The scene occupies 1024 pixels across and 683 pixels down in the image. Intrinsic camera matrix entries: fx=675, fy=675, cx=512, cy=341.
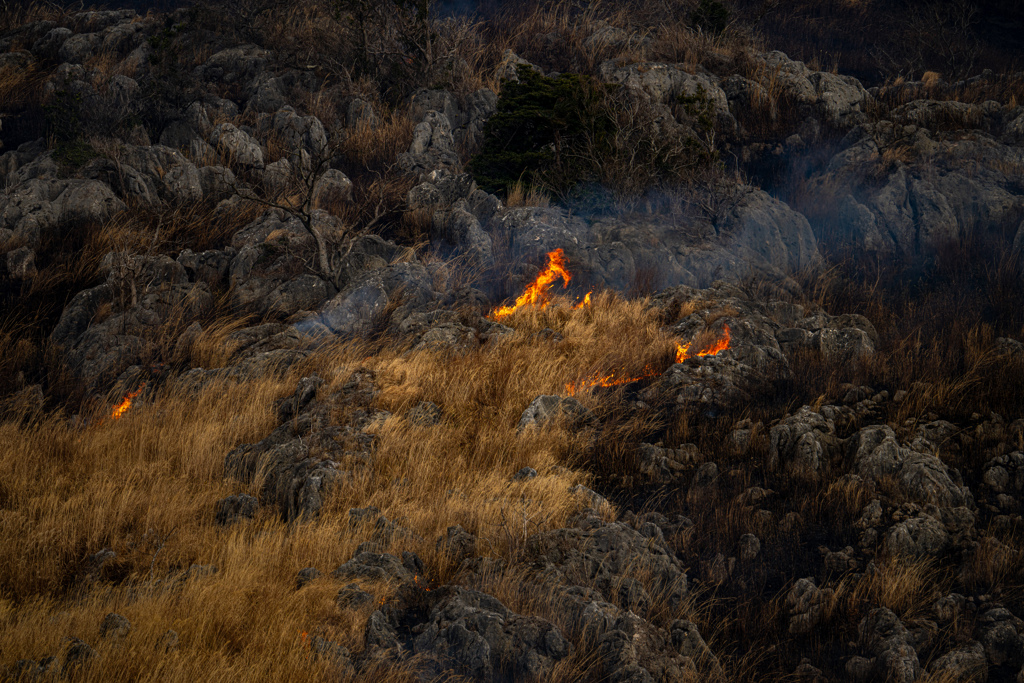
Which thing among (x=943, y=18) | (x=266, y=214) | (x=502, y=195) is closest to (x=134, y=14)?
(x=266, y=214)

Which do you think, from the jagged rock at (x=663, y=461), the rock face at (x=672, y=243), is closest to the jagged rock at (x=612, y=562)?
the jagged rock at (x=663, y=461)

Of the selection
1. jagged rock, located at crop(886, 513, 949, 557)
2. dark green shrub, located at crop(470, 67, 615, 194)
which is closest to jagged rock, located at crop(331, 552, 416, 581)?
jagged rock, located at crop(886, 513, 949, 557)

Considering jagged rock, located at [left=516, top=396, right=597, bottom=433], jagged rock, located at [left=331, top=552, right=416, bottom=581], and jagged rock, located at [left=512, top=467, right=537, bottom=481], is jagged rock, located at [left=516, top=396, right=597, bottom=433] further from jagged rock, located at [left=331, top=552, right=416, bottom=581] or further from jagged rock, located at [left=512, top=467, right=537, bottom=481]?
jagged rock, located at [left=331, top=552, right=416, bottom=581]

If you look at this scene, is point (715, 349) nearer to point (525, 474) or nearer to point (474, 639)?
point (525, 474)

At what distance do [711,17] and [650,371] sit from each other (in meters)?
10.7

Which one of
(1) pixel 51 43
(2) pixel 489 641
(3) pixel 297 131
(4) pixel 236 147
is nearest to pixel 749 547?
(2) pixel 489 641

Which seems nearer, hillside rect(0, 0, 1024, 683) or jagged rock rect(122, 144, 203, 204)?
hillside rect(0, 0, 1024, 683)

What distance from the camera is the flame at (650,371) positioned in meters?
6.63

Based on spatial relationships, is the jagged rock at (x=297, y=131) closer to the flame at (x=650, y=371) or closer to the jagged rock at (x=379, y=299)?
the jagged rock at (x=379, y=299)

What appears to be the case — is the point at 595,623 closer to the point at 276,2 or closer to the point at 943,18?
the point at 276,2

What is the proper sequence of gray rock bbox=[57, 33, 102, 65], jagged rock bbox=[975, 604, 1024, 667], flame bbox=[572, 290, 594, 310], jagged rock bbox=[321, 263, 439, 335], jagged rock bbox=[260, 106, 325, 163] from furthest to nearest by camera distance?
1. gray rock bbox=[57, 33, 102, 65]
2. jagged rock bbox=[260, 106, 325, 163]
3. flame bbox=[572, 290, 594, 310]
4. jagged rock bbox=[321, 263, 439, 335]
5. jagged rock bbox=[975, 604, 1024, 667]

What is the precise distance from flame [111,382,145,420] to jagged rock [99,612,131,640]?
3044mm

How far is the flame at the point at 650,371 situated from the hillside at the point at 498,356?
0.19 feet

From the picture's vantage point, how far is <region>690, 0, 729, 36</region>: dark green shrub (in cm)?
1419
